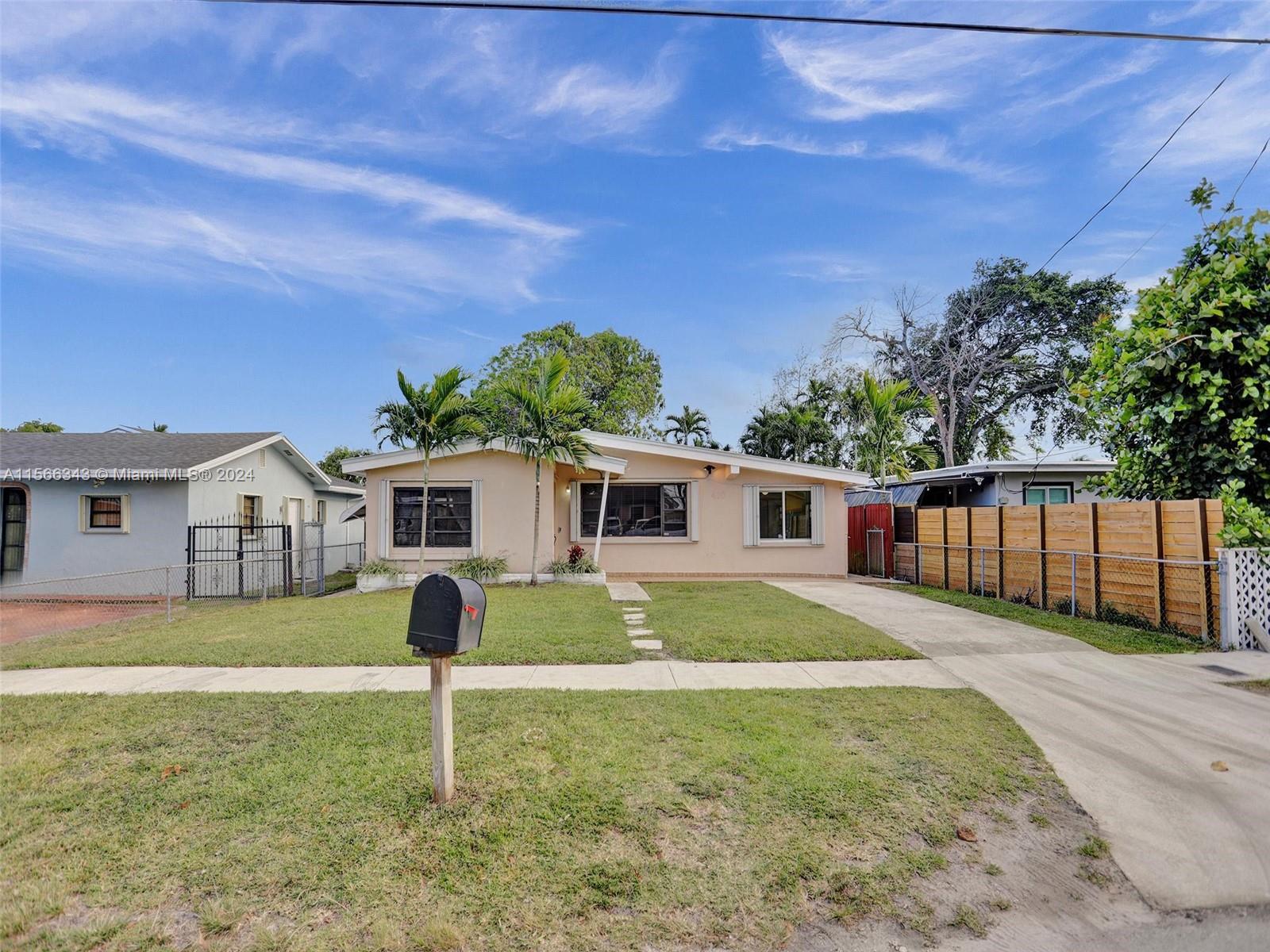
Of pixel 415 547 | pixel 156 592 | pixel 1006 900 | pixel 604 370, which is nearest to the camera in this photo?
pixel 1006 900

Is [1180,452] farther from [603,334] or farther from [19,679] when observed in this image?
[603,334]

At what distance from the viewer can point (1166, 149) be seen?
9.92 metres

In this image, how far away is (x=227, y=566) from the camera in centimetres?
1402

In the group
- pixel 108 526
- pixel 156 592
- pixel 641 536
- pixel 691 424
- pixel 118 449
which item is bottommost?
pixel 156 592

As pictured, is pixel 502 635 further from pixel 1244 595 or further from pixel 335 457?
pixel 335 457

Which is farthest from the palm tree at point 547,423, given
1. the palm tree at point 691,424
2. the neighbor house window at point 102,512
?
the palm tree at point 691,424

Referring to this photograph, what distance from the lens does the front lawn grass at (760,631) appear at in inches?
268

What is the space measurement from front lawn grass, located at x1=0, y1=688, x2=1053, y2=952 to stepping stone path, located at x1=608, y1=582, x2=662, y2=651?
7.91ft

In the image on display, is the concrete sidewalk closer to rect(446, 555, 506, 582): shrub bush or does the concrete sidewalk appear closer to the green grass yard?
the green grass yard

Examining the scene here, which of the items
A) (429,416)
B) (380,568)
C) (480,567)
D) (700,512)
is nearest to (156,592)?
(380,568)

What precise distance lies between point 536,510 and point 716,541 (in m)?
4.43

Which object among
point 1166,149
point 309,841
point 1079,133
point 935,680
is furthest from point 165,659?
point 1079,133

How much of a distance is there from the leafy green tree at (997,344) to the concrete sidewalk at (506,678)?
24.3 m

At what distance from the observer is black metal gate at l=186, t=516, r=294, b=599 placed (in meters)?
13.1
